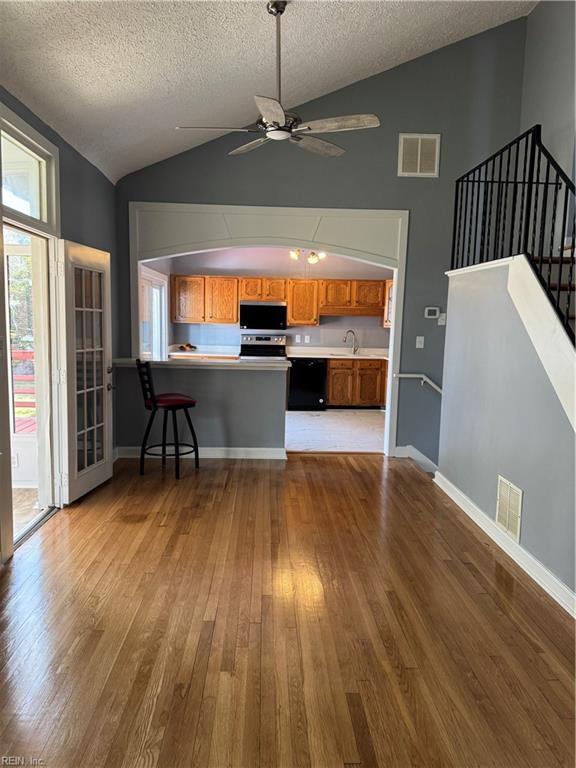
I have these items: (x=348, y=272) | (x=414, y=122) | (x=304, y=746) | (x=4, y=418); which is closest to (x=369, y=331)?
(x=348, y=272)

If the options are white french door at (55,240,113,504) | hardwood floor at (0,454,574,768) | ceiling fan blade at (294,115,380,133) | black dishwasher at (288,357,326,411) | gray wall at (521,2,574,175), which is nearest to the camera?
hardwood floor at (0,454,574,768)

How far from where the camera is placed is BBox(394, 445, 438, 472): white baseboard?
542 cm

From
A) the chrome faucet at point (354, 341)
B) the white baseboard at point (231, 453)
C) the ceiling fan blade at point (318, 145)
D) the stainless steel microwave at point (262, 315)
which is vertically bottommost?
the white baseboard at point (231, 453)

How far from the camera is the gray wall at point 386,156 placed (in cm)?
492

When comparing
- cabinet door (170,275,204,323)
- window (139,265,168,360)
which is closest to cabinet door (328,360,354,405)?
cabinet door (170,275,204,323)

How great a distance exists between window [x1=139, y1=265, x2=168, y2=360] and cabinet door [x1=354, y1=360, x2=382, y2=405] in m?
3.30

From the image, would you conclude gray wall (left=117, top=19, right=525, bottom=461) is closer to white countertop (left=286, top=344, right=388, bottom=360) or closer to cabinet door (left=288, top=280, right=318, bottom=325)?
cabinet door (left=288, top=280, right=318, bottom=325)

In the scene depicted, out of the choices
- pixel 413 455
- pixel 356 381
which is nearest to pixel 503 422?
pixel 413 455

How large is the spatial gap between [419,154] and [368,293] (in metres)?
3.40

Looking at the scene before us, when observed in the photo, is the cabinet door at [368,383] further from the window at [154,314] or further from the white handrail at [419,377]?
the window at [154,314]

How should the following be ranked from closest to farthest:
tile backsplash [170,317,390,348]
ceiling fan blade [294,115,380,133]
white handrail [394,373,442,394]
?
ceiling fan blade [294,115,380,133]
white handrail [394,373,442,394]
tile backsplash [170,317,390,348]

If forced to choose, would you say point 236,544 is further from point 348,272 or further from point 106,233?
point 348,272

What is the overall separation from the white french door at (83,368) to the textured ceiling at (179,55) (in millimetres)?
977

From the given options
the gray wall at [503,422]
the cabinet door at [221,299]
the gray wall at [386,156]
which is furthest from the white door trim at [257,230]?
the cabinet door at [221,299]
